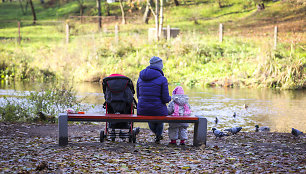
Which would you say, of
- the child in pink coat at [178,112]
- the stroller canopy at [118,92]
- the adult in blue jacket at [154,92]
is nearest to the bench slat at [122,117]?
the adult in blue jacket at [154,92]

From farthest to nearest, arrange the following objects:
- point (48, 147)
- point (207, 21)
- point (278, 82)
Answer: point (207, 21) → point (278, 82) → point (48, 147)

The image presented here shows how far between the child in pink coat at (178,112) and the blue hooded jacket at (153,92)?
33 centimetres

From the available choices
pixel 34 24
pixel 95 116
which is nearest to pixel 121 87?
pixel 95 116

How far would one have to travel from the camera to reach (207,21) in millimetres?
47469

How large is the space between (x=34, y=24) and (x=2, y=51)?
22.1m

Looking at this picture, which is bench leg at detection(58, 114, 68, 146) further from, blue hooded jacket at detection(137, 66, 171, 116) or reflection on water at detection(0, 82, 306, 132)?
reflection on water at detection(0, 82, 306, 132)

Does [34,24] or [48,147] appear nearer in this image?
[48,147]

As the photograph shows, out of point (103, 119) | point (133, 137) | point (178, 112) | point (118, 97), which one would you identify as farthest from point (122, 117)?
point (178, 112)

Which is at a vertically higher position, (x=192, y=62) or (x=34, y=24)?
(x=34, y=24)

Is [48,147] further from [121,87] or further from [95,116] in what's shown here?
[121,87]

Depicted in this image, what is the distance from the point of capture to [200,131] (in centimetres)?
865

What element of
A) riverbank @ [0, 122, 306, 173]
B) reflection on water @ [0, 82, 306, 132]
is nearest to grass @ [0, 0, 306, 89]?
reflection on water @ [0, 82, 306, 132]

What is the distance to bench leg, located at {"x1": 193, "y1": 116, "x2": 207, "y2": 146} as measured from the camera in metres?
8.63

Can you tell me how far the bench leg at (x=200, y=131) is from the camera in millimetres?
8633
